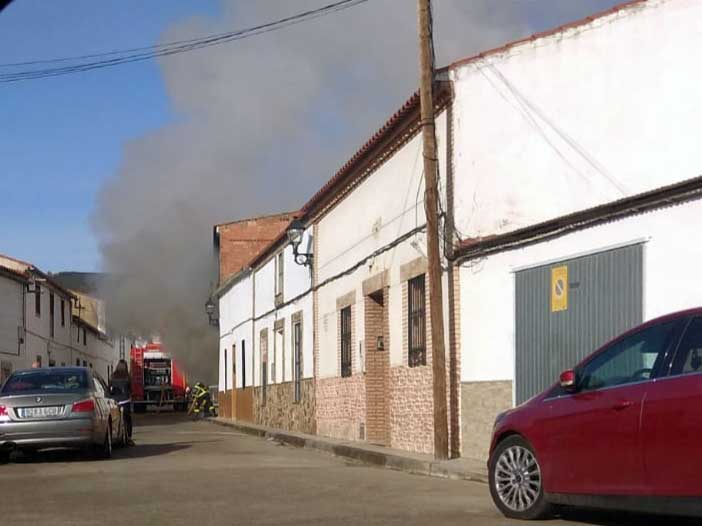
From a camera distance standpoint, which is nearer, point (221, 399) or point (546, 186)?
point (546, 186)

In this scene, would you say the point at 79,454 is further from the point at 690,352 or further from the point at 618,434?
the point at 690,352

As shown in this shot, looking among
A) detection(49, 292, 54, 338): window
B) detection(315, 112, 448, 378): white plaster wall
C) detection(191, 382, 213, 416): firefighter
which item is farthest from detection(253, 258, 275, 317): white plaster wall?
detection(49, 292, 54, 338): window

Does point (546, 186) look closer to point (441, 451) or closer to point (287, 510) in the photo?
point (441, 451)

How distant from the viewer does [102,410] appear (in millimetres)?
16984

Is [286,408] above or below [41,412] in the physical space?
below

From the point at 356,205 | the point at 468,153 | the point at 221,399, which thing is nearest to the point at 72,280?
the point at 221,399

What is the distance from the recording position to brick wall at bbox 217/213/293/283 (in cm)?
4541

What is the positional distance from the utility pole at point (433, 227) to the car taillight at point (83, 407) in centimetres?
495

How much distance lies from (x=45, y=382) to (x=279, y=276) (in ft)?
49.9

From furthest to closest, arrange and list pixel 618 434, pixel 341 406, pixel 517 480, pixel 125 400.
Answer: pixel 341 406
pixel 125 400
pixel 517 480
pixel 618 434

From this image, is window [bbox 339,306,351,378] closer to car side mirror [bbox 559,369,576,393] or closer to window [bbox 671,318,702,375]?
car side mirror [bbox 559,369,576,393]

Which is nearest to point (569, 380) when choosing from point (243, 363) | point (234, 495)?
point (234, 495)

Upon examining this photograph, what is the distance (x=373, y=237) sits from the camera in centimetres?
2100

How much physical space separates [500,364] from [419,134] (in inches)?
179
